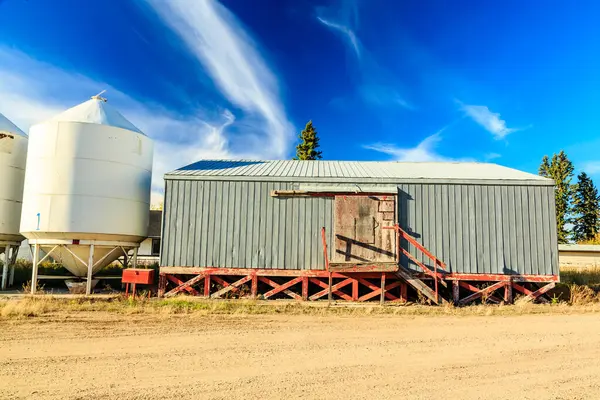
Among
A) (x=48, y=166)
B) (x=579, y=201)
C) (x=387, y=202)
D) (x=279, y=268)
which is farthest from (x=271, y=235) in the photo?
(x=579, y=201)

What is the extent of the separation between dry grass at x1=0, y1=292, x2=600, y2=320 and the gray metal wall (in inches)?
58.8

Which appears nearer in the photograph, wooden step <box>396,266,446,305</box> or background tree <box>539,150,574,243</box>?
wooden step <box>396,266,446,305</box>

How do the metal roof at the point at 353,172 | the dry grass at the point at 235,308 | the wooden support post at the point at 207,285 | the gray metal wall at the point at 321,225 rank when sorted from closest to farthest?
the dry grass at the point at 235,308 → the wooden support post at the point at 207,285 → the gray metal wall at the point at 321,225 → the metal roof at the point at 353,172

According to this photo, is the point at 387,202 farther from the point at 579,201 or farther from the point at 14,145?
the point at 579,201

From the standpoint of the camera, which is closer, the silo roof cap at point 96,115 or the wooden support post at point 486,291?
the wooden support post at point 486,291

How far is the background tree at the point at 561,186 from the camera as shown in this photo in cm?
4197

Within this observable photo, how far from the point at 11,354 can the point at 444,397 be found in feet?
23.0

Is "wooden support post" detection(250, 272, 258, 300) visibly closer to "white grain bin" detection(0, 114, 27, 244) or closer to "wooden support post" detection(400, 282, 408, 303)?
"wooden support post" detection(400, 282, 408, 303)

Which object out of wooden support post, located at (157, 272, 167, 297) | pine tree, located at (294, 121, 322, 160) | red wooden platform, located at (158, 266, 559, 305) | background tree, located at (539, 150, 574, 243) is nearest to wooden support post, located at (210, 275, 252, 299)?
red wooden platform, located at (158, 266, 559, 305)

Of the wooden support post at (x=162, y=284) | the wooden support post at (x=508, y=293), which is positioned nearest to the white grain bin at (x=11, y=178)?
the wooden support post at (x=162, y=284)

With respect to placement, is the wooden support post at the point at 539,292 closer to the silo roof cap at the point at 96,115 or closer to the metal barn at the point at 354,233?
the metal barn at the point at 354,233

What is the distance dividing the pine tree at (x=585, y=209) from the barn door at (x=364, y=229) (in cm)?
3747

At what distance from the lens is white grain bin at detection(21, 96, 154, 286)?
547 inches

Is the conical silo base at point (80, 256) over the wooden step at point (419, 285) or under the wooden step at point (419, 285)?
over
